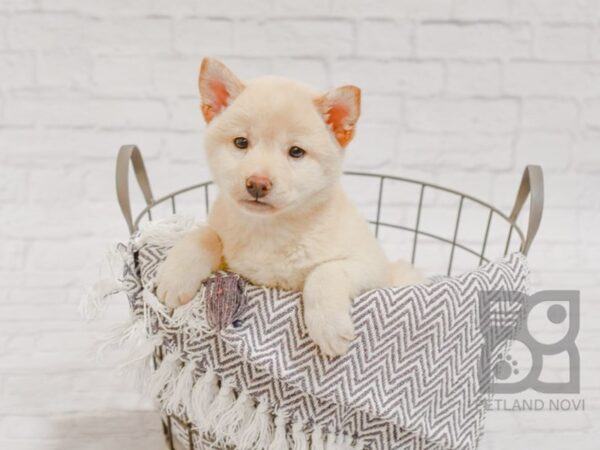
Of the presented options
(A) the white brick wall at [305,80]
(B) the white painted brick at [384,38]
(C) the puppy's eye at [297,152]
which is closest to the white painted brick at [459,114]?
(A) the white brick wall at [305,80]

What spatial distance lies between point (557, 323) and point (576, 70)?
1.88ft

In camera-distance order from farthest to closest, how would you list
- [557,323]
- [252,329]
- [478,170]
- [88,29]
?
1. [478,170]
2. [88,29]
3. [557,323]
4. [252,329]

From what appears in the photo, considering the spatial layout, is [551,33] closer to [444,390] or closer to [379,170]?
[379,170]

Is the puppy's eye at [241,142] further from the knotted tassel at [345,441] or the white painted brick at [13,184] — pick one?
the white painted brick at [13,184]

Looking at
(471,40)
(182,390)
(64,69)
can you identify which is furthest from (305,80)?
(182,390)

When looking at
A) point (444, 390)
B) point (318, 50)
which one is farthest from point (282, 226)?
point (318, 50)

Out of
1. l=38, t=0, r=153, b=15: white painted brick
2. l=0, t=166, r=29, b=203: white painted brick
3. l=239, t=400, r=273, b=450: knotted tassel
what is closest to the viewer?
l=239, t=400, r=273, b=450: knotted tassel

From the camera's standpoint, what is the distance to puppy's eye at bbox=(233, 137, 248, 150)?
2.72 ft

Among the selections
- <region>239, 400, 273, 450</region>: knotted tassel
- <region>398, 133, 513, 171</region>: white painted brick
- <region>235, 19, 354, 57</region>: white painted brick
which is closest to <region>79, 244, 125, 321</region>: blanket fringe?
<region>239, 400, 273, 450</region>: knotted tassel

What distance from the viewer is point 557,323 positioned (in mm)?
1401

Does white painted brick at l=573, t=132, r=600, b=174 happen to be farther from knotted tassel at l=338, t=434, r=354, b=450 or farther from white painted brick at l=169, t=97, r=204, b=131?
knotted tassel at l=338, t=434, r=354, b=450

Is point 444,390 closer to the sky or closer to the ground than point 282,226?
closer to the ground

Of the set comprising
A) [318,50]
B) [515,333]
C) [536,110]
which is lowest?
[515,333]

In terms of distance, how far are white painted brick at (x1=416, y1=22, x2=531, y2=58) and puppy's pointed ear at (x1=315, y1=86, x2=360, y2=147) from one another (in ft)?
2.53
